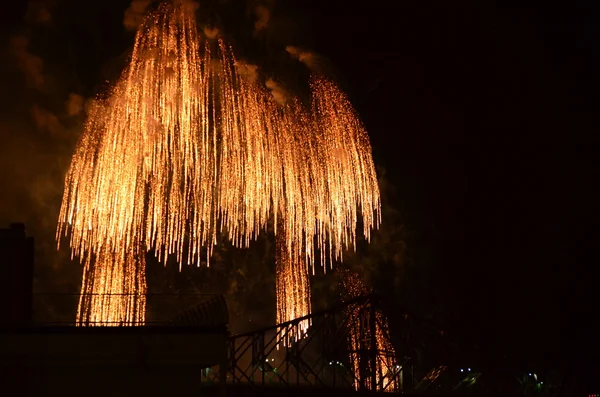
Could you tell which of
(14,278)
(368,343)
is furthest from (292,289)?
(14,278)

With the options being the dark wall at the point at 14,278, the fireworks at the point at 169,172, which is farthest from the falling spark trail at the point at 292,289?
the dark wall at the point at 14,278

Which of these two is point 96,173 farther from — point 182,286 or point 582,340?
point 582,340

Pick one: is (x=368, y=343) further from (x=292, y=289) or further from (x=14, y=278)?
(x=14, y=278)

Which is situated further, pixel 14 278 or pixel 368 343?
pixel 368 343

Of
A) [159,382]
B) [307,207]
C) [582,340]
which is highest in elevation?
[307,207]

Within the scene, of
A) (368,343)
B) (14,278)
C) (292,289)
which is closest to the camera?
(14,278)

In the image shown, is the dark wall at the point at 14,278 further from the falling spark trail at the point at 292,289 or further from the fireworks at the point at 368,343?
the falling spark trail at the point at 292,289

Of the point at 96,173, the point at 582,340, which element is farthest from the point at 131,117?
the point at 582,340

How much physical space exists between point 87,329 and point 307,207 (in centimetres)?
2624

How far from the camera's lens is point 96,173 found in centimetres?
4575

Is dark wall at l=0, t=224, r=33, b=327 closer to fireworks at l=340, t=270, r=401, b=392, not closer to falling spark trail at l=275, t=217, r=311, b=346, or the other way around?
fireworks at l=340, t=270, r=401, b=392

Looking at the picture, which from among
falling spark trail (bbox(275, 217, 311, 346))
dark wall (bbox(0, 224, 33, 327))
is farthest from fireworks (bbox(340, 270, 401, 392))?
dark wall (bbox(0, 224, 33, 327))

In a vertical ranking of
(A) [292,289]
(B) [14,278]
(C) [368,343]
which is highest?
(A) [292,289]

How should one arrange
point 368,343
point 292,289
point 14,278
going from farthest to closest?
point 292,289 < point 368,343 < point 14,278
